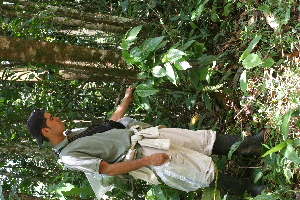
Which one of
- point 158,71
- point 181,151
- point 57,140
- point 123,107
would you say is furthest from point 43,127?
point 181,151

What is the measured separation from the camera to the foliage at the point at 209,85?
266 centimetres

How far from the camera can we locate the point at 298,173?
8.73 ft

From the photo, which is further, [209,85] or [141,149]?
[209,85]

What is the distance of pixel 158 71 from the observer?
267 cm

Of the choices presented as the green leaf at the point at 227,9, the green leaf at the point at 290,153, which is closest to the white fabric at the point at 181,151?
the green leaf at the point at 290,153

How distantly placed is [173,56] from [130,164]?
35.8 inches

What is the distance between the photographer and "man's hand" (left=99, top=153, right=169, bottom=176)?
248cm

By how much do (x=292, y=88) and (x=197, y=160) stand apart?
1.00m

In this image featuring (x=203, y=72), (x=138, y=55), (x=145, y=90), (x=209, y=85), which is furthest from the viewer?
(x=209, y=85)

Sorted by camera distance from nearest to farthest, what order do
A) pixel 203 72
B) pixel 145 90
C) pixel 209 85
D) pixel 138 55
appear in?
pixel 138 55
pixel 145 90
pixel 203 72
pixel 209 85

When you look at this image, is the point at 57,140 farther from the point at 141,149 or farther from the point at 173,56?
the point at 173,56

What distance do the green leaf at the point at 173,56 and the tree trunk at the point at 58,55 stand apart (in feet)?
1.33

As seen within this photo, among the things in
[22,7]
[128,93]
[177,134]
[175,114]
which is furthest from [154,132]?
[22,7]

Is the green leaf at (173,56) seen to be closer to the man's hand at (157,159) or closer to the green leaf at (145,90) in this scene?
the green leaf at (145,90)
